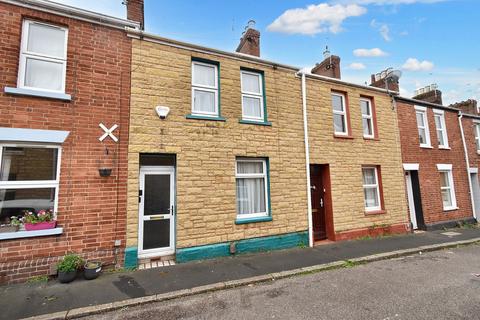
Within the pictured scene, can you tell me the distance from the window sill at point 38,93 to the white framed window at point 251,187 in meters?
4.57

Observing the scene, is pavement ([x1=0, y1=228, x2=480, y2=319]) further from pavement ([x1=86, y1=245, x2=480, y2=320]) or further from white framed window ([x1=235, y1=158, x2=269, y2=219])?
white framed window ([x1=235, y1=158, x2=269, y2=219])

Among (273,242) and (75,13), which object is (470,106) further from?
(75,13)

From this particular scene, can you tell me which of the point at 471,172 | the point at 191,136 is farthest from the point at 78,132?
the point at 471,172

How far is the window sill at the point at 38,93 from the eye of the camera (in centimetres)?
520

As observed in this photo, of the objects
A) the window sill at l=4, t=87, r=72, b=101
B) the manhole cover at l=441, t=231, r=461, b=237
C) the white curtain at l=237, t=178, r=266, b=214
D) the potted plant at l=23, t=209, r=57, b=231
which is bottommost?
the manhole cover at l=441, t=231, r=461, b=237

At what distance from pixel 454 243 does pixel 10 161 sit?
1256cm

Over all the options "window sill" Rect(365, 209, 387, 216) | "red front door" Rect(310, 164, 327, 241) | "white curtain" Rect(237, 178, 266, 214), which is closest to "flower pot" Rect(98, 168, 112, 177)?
"white curtain" Rect(237, 178, 266, 214)

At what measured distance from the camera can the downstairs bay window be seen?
5113 mm

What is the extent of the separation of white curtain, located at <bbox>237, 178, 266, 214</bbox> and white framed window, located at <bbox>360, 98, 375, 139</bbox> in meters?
5.40

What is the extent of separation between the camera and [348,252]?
713 centimetres

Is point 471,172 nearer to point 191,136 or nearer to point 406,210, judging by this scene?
point 406,210

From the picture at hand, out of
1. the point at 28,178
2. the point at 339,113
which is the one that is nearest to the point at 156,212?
the point at 28,178

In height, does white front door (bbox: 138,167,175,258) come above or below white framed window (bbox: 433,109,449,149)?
below

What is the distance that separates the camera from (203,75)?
24.3ft
